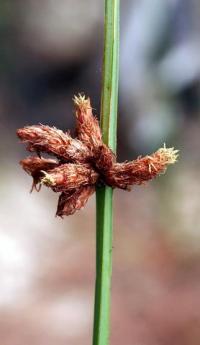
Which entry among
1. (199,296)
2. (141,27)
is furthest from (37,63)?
(199,296)

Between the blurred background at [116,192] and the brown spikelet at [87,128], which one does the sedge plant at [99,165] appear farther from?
the blurred background at [116,192]

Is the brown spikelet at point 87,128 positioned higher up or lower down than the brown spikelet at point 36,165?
higher up

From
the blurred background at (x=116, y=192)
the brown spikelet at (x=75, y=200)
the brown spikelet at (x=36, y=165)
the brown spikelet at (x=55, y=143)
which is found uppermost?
the blurred background at (x=116, y=192)

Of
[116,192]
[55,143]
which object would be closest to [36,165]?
[55,143]

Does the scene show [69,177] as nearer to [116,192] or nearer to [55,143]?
[55,143]

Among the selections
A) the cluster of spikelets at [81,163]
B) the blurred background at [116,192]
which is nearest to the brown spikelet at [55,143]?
the cluster of spikelets at [81,163]

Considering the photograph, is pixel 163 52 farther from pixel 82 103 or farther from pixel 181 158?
pixel 82 103
